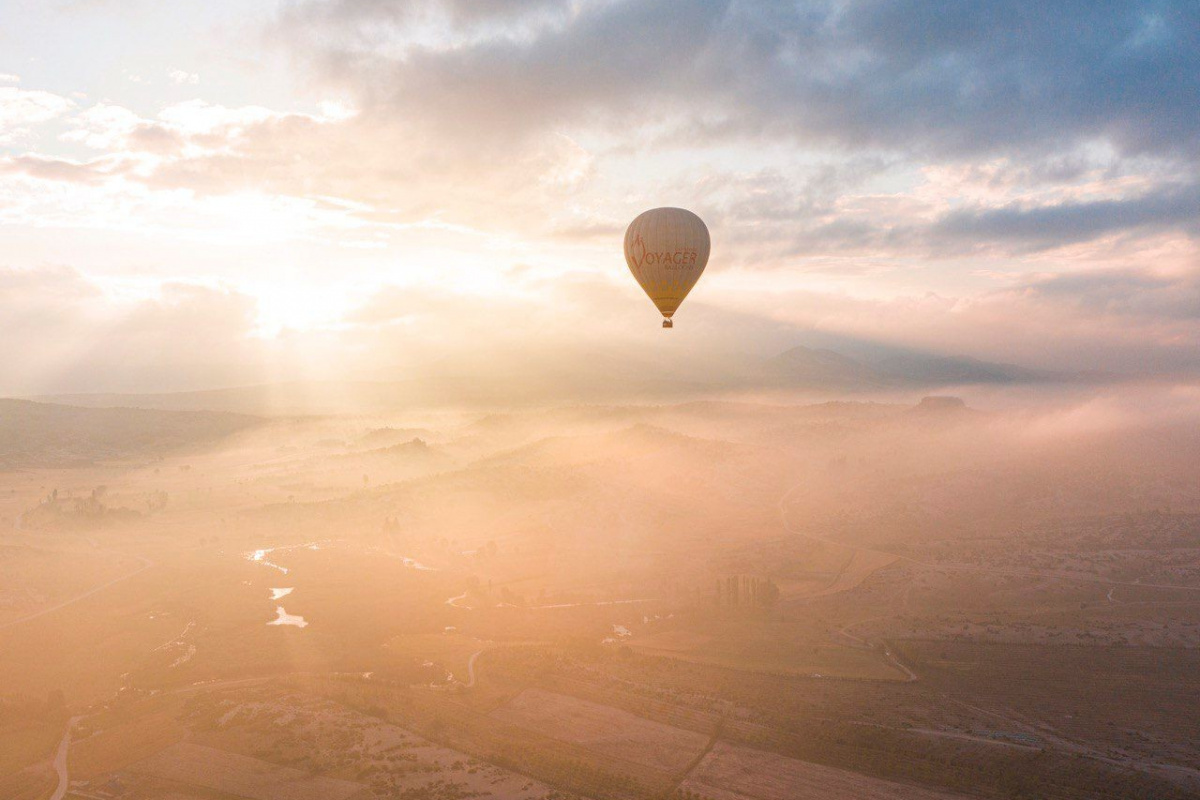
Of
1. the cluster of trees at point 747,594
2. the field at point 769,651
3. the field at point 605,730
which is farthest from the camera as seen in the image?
the cluster of trees at point 747,594

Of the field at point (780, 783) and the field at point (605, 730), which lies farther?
the field at point (605, 730)

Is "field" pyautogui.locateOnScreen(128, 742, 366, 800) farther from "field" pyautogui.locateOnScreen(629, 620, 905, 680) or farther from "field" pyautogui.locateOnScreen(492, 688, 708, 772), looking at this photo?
"field" pyautogui.locateOnScreen(629, 620, 905, 680)

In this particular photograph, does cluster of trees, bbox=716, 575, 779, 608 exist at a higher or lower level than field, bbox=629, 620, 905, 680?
higher

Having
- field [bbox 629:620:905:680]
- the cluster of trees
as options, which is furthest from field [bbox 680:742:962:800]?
the cluster of trees

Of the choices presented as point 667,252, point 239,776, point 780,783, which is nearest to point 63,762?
point 239,776

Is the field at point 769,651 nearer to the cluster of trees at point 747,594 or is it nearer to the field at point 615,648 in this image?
the field at point 615,648

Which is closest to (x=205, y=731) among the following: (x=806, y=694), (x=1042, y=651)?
(x=806, y=694)

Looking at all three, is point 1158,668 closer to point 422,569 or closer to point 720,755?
point 720,755

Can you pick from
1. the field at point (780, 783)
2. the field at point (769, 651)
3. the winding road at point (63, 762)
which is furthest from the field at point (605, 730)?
the winding road at point (63, 762)
